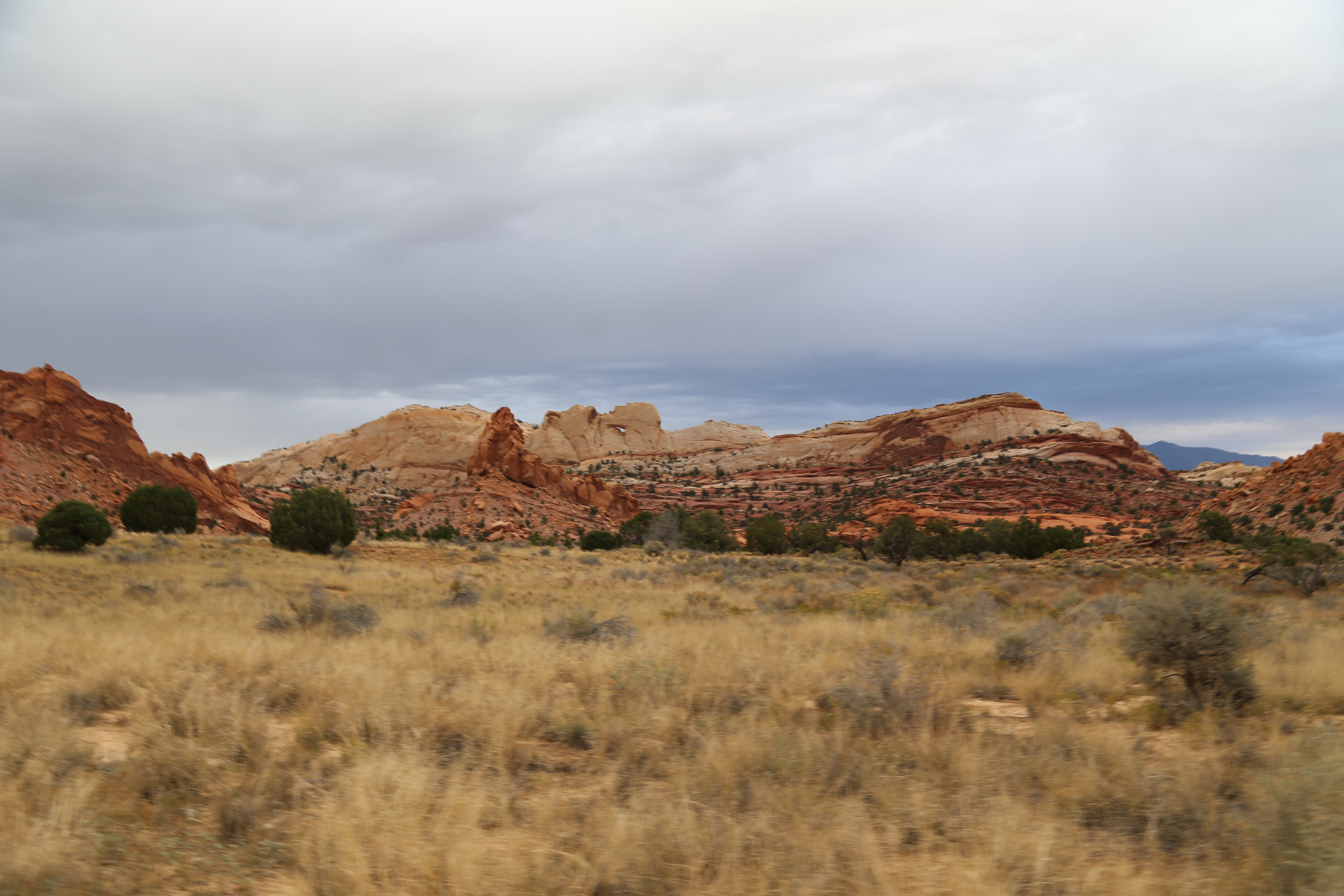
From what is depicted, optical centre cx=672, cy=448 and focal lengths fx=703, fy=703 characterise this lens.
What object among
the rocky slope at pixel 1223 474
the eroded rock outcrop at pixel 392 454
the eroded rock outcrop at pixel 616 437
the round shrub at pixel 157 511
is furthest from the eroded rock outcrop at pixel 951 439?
the round shrub at pixel 157 511

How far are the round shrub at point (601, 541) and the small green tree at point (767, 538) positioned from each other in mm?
9668

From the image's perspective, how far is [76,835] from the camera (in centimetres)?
Answer: 371

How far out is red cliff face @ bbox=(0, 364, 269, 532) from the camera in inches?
1966

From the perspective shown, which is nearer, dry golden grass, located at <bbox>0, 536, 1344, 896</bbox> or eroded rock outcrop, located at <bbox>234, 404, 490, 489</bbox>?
dry golden grass, located at <bbox>0, 536, 1344, 896</bbox>

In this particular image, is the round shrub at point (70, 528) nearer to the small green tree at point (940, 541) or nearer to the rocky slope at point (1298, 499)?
the small green tree at point (940, 541)

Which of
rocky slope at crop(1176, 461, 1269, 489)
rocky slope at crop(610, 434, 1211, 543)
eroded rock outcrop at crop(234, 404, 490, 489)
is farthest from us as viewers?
eroded rock outcrop at crop(234, 404, 490, 489)

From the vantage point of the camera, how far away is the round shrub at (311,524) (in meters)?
29.8

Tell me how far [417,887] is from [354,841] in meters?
0.57

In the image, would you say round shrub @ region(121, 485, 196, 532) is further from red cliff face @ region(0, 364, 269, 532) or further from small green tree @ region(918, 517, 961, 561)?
small green tree @ region(918, 517, 961, 561)

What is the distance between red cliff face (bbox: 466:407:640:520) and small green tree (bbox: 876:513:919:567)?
39675 millimetres

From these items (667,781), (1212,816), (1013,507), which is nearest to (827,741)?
(667,781)

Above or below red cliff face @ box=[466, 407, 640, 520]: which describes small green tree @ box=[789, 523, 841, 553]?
below

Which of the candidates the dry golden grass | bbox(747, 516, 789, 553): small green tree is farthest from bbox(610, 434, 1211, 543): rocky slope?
the dry golden grass

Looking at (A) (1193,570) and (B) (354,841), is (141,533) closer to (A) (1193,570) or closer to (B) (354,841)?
(B) (354,841)
